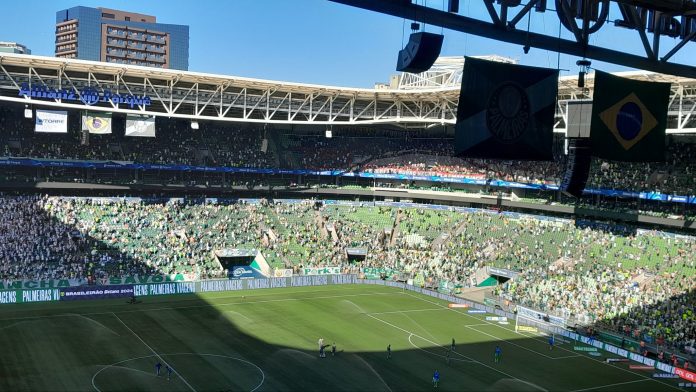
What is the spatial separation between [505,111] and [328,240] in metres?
53.8

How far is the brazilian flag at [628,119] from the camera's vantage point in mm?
16922

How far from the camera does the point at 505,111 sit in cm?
1603

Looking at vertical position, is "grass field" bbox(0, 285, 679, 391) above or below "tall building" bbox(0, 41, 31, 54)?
below

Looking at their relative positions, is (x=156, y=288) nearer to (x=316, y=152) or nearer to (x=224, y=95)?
(x=224, y=95)

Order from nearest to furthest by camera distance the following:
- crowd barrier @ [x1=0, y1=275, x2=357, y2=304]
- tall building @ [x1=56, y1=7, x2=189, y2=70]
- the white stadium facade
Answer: crowd barrier @ [x1=0, y1=275, x2=357, y2=304] → the white stadium facade → tall building @ [x1=56, y1=7, x2=189, y2=70]

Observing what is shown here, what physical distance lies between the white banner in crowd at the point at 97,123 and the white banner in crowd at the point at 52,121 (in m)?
1.65

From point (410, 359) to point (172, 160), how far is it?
38521 millimetres

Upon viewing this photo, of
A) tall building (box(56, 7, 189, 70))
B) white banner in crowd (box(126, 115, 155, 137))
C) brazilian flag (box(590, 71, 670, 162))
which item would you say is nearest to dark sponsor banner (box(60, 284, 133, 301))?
white banner in crowd (box(126, 115, 155, 137))

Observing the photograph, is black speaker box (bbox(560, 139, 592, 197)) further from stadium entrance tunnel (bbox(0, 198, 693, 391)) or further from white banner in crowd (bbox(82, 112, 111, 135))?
white banner in crowd (bbox(82, 112, 111, 135))

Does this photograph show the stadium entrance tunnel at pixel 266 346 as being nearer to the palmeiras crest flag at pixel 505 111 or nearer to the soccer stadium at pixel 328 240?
the soccer stadium at pixel 328 240

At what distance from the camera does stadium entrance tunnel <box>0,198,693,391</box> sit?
35.5m

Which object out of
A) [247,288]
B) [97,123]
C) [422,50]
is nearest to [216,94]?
[97,123]

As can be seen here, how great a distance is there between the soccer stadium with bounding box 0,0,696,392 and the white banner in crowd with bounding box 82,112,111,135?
196 millimetres

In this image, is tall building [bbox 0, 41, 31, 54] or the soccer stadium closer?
the soccer stadium
